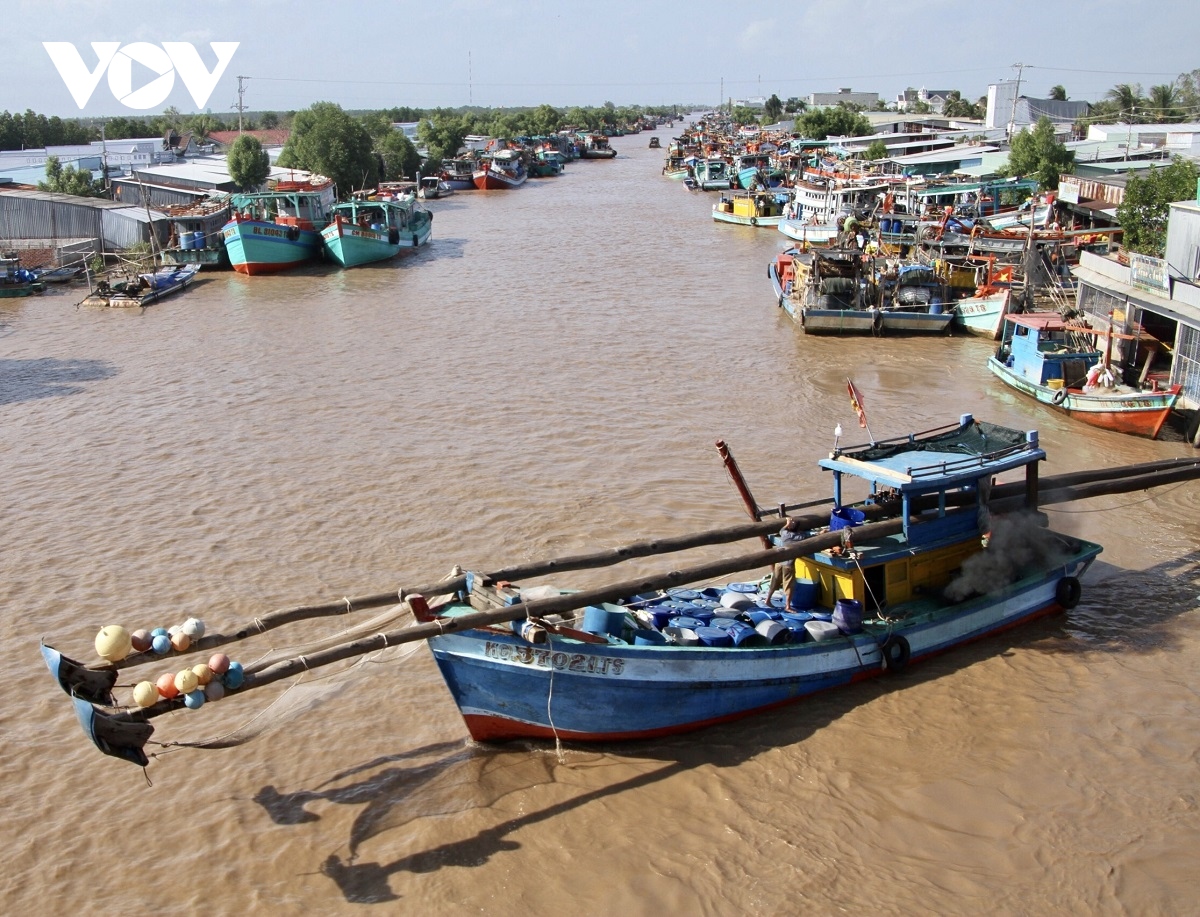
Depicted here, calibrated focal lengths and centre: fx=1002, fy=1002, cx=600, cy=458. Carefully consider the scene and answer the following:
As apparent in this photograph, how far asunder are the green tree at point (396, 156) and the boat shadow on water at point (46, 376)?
43.5 m

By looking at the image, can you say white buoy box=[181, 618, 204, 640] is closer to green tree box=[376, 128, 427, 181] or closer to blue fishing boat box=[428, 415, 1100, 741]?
blue fishing boat box=[428, 415, 1100, 741]

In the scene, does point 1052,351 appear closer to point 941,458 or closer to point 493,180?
point 941,458

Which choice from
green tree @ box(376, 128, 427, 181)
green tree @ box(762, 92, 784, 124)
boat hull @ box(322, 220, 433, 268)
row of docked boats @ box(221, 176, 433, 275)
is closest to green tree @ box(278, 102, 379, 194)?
green tree @ box(376, 128, 427, 181)

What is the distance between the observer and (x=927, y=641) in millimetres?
10578

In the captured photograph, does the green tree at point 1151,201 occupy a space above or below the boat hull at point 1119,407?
above

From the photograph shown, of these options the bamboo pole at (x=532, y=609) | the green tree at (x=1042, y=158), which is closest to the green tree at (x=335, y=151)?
the green tree at (x=1042, y=158)

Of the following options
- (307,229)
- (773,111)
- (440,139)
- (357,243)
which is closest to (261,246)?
(307,229)

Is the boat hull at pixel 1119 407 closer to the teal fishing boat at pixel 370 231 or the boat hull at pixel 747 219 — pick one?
the teal fishing boat at pixel 370 231

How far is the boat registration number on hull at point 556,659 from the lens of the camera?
8.66 metres

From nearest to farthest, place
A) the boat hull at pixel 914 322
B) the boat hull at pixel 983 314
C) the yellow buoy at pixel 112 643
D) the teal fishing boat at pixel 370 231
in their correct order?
the yellow buoy at pixel 112 643 → the boat hull at pixel 983 314 → the boat hull at pixel 914 322 → the teal fishing boat at pixel 370 231

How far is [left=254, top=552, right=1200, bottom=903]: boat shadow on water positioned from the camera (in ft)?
26.8

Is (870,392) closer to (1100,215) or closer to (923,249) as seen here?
(923,249)

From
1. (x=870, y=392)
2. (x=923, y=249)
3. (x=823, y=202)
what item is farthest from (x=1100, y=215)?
(x=870, y=392)

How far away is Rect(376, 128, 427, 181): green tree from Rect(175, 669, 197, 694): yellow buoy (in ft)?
205
